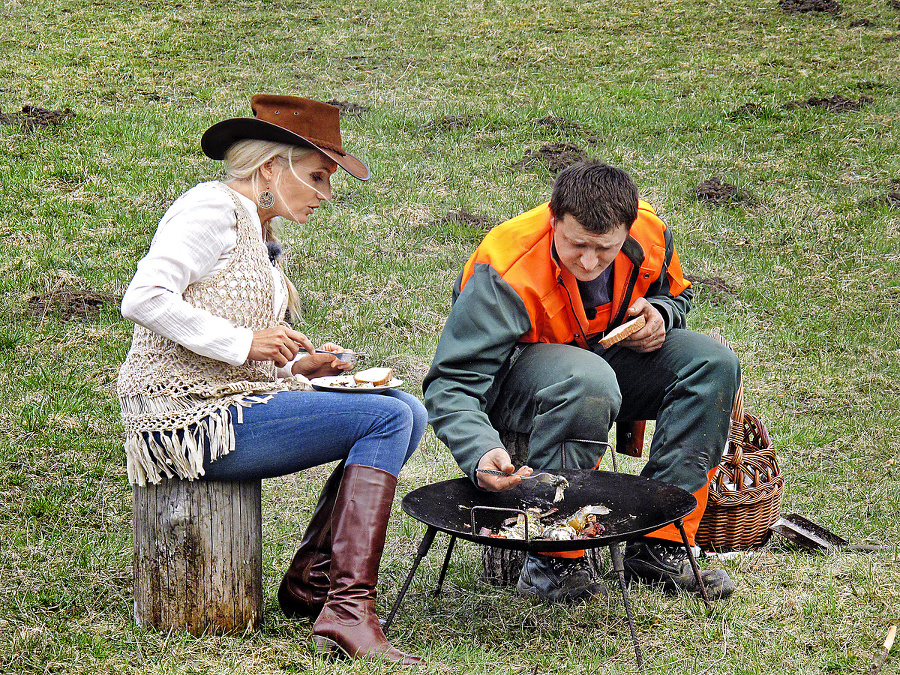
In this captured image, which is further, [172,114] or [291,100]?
[172,114]

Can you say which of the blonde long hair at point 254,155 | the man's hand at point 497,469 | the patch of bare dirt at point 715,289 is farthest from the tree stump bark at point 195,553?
the patch of bare dirt at point 715,289

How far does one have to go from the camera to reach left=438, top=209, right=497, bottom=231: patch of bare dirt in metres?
7.77

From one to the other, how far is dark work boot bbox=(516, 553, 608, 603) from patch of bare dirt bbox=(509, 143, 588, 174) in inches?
227

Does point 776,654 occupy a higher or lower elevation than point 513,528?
lower

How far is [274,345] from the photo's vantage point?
2.90m

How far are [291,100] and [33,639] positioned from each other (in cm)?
199

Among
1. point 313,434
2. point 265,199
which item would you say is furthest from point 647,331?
point 265,199

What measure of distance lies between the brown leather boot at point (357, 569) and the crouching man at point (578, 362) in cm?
41

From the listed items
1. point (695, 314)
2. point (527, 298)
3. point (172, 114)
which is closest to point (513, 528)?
point (527, 298)

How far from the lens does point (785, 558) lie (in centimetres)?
386

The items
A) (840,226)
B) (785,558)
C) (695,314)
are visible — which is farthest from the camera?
(840,226)

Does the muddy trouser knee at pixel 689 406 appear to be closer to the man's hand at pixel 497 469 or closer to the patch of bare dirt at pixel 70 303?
the man's hand at pixel 497 469

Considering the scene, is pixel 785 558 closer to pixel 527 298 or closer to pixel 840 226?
pixel 527 298

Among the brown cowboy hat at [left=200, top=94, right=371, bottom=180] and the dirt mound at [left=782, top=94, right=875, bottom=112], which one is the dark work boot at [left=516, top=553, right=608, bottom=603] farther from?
the dirt mound at [left=782, top=94, right=875, bottom=112]
